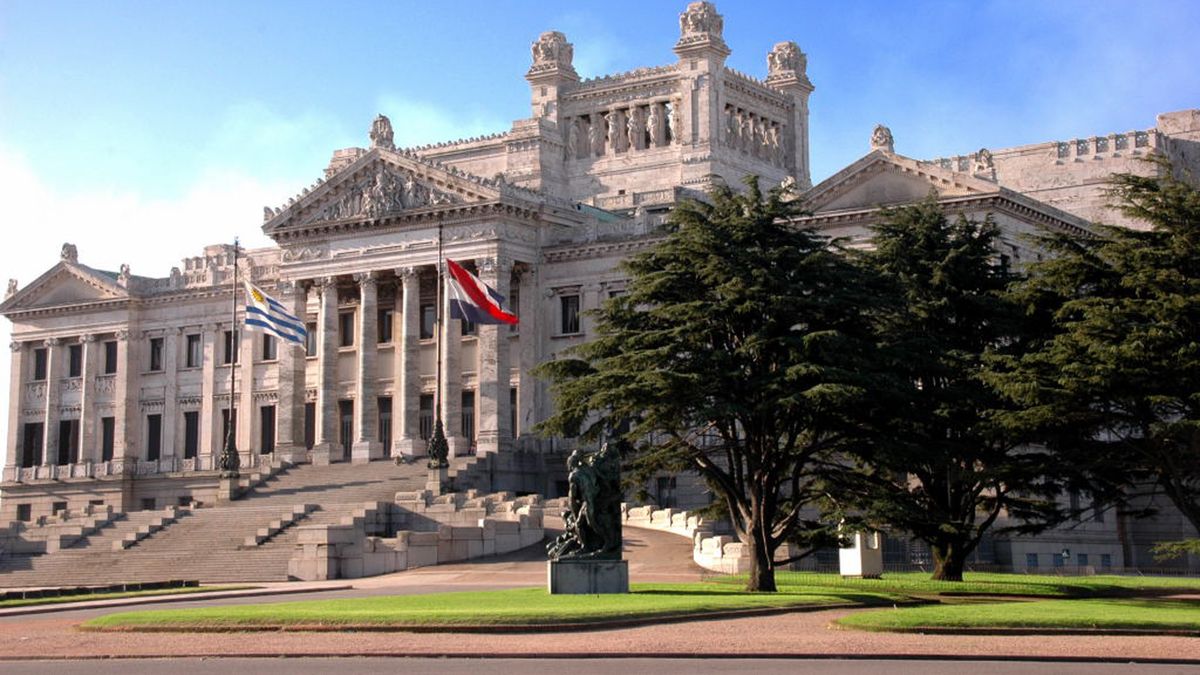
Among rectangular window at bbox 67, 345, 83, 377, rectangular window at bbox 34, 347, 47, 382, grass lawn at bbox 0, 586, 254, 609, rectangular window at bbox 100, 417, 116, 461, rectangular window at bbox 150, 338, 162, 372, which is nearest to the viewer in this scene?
grass lawn at bbox 0, 586, 254, 609

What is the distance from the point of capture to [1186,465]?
46.4 m

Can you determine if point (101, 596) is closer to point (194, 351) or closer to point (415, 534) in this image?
point (415, 534)

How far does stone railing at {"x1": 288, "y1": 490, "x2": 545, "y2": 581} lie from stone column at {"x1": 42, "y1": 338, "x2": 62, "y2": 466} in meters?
37.8

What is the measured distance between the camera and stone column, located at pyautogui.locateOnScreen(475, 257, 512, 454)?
7981 cm

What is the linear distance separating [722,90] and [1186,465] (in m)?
54.4

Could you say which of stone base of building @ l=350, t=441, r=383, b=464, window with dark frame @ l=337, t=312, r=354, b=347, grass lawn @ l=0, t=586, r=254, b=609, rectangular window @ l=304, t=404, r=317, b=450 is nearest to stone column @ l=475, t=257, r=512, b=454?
stone base of building @ l=350, t=441, r=383, b=464

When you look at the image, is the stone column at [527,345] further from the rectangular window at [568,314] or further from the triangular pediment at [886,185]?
the triangular pediment at [886,185]

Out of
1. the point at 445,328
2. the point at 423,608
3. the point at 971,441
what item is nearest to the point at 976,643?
the point at 423,608

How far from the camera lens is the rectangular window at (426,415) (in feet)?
280

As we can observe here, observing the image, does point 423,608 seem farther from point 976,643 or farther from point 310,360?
point 310,360

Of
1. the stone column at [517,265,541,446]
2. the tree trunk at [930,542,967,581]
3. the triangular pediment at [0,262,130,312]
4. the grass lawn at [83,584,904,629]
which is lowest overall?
the grass lawn at [83,584,904,629]

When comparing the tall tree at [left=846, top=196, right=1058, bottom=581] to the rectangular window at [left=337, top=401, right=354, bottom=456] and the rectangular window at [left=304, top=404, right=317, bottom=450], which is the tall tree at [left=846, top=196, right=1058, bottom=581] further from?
the rectangular window at [left=304, top=404, right=317, bottom=450]

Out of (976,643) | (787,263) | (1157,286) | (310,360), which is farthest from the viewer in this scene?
(310,360)

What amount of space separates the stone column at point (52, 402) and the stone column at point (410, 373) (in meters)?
27.4
